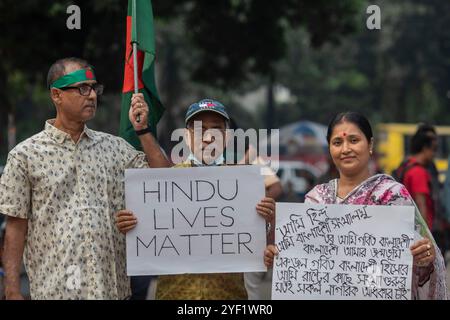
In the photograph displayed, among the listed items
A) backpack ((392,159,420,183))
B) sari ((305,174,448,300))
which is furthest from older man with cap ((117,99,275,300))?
backpack ((392,159,420,183))

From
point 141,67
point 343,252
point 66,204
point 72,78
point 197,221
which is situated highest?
point 141,67

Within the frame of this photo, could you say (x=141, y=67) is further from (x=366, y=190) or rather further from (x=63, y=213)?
(x=366, y=190)

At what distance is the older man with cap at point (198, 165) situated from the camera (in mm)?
4961

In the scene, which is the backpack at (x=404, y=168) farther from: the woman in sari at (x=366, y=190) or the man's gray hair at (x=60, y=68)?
the man's gray hair at (x=60, y=68)

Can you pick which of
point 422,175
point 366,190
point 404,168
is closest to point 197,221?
point 366,190

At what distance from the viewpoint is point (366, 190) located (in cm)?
469

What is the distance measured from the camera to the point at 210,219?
16.5 feet

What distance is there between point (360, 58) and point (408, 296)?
161 ft

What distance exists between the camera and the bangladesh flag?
5.66 meters

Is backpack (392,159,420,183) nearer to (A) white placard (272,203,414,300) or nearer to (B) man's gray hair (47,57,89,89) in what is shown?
(A) white placard (272,203,414,300)

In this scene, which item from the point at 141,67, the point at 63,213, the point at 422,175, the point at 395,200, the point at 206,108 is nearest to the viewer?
the point at 395,200

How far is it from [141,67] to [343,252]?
1.85m

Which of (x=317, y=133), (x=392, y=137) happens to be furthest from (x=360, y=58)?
(x=317, y=133)
